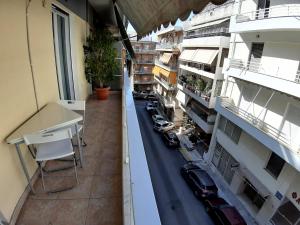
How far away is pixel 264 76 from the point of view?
19.3 feet

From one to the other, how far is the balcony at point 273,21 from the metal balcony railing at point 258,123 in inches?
113

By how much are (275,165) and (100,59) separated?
6799mm

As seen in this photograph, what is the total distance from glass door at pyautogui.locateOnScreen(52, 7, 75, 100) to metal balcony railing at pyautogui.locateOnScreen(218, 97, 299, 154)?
19.8ft

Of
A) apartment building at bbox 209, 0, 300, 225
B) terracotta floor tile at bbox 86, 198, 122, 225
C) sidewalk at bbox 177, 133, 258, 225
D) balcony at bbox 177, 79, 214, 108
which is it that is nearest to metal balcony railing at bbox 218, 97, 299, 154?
apartment building at bbox 209, 0, 300, 225

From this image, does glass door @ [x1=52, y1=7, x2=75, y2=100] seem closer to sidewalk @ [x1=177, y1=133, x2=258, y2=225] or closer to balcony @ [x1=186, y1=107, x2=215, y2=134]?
sidewalk @ [x1=177, y1=133, x2=258, y2=225]

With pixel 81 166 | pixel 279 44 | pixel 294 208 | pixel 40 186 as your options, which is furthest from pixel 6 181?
pixel 279 44

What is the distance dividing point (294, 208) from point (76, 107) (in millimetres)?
6733

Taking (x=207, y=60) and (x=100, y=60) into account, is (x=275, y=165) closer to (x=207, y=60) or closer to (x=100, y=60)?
(x=207, y=60)

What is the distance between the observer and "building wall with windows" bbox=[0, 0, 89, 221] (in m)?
1.84

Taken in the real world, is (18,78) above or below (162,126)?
above

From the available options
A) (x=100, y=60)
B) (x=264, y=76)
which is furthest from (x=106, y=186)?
(x=264, y=76)

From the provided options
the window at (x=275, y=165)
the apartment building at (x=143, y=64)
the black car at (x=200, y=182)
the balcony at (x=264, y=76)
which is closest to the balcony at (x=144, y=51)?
the apartment building at (x=143, y=64)

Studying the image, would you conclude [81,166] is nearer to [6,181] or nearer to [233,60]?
[6,181]

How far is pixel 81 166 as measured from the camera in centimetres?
279
